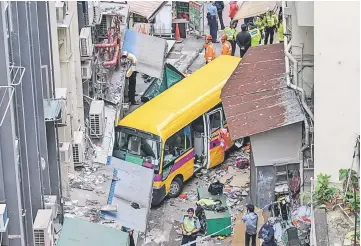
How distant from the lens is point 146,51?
25469 millimetres

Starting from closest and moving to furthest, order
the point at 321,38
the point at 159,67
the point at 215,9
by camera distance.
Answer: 1. the point at 321,38
2. the point at 159,67
3. the point at 215,9

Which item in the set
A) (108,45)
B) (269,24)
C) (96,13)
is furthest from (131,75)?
(269,24)

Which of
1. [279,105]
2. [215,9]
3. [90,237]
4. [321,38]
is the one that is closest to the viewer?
[321,38]

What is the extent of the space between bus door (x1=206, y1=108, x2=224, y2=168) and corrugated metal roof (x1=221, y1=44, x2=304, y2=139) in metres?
1.48

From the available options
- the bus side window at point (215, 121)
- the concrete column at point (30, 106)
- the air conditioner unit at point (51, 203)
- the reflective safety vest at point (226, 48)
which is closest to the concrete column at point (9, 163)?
the concrete column at point (30, 106)

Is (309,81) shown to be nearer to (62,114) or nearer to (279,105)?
(279,105)

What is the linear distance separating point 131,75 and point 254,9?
14.8 feet

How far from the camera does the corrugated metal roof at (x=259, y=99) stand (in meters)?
19.8

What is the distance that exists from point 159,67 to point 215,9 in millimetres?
5821

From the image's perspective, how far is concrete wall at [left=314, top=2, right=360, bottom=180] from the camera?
635 inches

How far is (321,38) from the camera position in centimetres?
1639

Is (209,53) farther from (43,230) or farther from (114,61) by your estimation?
(43,230)

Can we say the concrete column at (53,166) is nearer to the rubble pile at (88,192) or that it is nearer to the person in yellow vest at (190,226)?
the rubble pile at (88,192)

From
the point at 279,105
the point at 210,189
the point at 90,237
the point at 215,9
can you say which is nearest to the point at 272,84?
the point at 279,105
